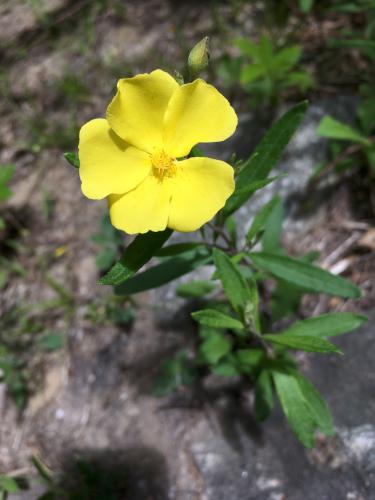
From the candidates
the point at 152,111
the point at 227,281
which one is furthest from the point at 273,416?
the point at 152,111

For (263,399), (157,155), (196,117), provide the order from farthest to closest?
(263,399) < (157,155) < (196,117)

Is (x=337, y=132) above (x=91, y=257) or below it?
above

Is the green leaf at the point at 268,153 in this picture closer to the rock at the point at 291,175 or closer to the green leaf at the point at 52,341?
the rock at the point at 291,175

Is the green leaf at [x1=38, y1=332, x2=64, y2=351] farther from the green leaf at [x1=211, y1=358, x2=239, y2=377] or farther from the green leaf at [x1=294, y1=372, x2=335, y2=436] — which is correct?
the green leaf at [x1=294, y1=372, x2=335, y2=436]

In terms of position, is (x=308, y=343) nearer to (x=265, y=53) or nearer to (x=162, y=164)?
(x=162, y=164)

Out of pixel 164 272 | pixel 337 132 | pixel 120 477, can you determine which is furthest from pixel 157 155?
pixel 120 477
